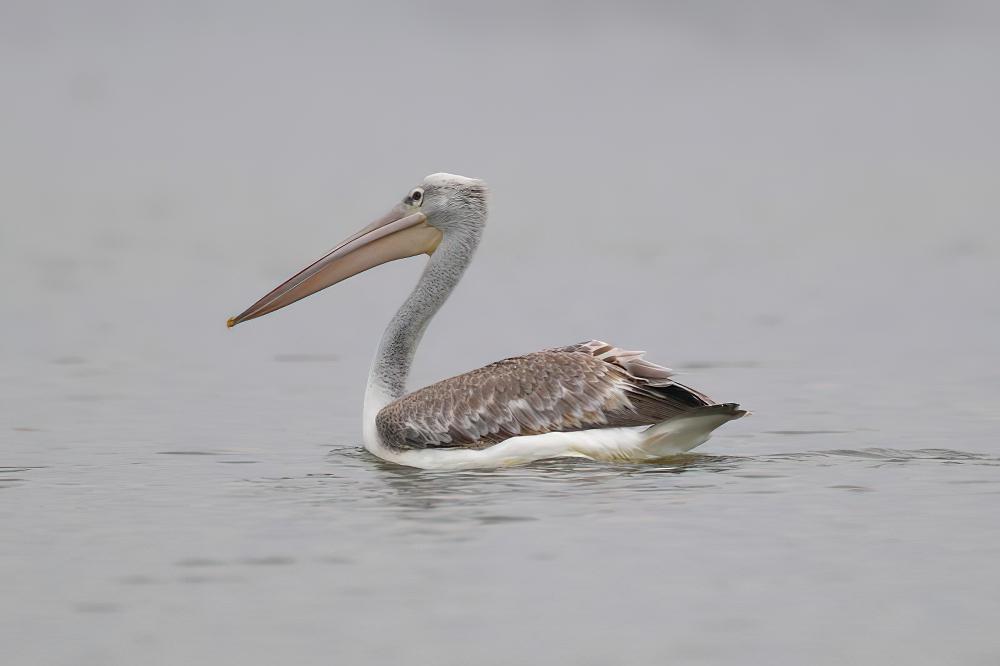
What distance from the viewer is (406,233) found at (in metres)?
9.41

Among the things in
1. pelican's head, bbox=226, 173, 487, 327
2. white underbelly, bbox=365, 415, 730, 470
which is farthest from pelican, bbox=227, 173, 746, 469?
pelican's head, bbox=226, 173, 487, 327

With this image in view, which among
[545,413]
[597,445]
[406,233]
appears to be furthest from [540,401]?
[406,233]

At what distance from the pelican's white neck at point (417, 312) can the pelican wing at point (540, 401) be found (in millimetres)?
476

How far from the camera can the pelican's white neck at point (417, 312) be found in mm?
9102

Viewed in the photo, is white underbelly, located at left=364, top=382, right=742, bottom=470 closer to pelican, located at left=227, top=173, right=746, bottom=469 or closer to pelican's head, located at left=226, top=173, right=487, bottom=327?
pelican, located at left=227, top=173, right=746, bottom=469

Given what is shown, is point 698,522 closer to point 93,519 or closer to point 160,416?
point 93,519

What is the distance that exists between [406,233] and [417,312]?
46 cm

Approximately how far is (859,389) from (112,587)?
6.57 meters

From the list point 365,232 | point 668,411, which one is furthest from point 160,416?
point 668,411

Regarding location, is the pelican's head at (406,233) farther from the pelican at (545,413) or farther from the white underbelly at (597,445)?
the white underbelly at (597,445)

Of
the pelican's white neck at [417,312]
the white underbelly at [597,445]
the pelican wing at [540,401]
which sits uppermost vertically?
the pelican's white neck at [417,312]

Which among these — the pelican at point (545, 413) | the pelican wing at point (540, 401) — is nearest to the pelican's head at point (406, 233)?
the pelican at point (545, 413)

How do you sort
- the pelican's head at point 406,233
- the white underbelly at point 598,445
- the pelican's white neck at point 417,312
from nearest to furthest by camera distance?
the white underbelly at point 598,445, the pelican's white neck at point 417,312, the pelican's head at point 406,233

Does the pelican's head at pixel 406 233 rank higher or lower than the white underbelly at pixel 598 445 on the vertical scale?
higher
